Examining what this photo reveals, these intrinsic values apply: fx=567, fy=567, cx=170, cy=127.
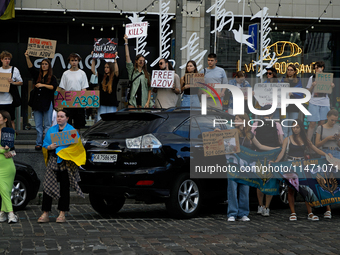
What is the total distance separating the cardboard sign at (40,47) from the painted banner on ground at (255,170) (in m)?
5.53

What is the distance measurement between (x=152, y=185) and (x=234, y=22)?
36.4ft

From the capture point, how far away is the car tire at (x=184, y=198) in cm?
902

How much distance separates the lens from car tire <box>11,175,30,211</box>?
33.8ft

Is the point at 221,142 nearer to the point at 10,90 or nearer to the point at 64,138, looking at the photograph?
the point at 64,138

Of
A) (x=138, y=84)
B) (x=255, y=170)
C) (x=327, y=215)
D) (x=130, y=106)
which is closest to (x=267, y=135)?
(x=255, y=170)

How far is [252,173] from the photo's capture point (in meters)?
9.50

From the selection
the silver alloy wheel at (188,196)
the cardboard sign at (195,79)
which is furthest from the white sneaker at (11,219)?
the cardboard sign at (195,79)

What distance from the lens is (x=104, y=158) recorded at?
29.5ft

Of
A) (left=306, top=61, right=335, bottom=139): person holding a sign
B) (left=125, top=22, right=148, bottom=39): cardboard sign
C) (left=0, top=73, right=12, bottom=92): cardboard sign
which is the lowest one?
(left=306, top=61, right=335, bottom=139): person holding a sign

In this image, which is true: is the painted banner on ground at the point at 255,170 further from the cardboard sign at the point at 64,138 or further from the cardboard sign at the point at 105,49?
the cardboard sign at the point at 105,49

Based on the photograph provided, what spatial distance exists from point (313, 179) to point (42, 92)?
6.23 metres

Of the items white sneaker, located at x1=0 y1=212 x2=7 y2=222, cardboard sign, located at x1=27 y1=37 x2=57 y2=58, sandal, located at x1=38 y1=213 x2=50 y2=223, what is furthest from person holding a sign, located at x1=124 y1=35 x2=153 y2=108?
white sneaker, located at x1=0 y1=212 x2=7 y2=222

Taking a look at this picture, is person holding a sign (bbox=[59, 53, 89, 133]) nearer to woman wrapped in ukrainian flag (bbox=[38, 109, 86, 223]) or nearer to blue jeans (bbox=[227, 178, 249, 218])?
woman wrapped in ukrainian flag (bbox=[38, 109, 86, 223])

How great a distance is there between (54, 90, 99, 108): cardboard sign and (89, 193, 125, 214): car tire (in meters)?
3.33
